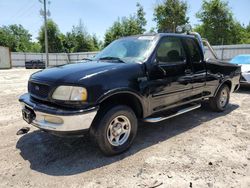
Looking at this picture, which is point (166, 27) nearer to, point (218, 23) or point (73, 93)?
point (218, 23)

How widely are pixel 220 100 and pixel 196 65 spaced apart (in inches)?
66.8

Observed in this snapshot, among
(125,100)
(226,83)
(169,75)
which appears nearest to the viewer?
(125,100)

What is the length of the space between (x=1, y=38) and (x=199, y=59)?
60.8 m

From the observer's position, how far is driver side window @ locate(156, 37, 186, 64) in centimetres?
438

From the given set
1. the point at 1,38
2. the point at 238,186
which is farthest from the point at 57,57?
the point at 238,186

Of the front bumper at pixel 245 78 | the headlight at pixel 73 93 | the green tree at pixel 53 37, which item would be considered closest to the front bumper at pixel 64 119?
the headlight at pixel 73 93

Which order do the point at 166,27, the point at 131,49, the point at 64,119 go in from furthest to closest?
the point at 166,27, the point at 131,49, the point at 64,119

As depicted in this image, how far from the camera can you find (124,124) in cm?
388

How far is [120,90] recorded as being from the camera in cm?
360

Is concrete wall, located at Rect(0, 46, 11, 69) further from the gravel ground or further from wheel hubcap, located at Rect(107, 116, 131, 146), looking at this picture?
wheel hubcap, located at Rect(107, 116, 131, 146)

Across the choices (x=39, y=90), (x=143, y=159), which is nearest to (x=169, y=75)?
(x=143, y=159)

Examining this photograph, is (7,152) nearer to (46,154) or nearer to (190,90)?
(46,154)

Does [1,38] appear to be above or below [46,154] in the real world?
above

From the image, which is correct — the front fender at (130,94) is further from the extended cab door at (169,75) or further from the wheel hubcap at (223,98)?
the wheel hubcap at (223,98)
